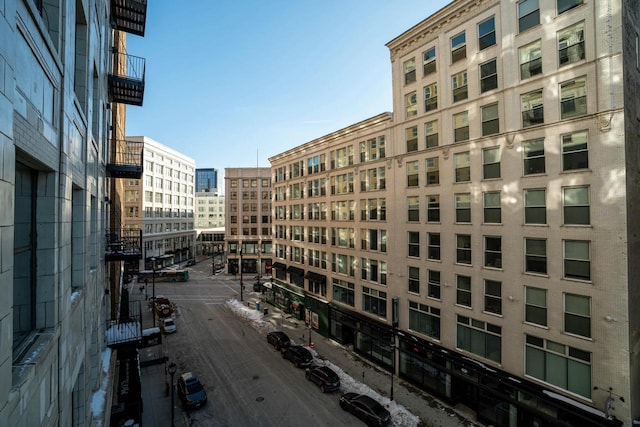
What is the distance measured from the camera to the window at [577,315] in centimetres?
1378

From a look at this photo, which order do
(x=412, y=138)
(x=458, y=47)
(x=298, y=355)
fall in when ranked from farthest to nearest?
(x=298, y=355), (x=412, y=138), (x=458, y=47)

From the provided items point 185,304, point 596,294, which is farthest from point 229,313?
point 596,294

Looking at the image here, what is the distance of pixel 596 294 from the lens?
44.2ft

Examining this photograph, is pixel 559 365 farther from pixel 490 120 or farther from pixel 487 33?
pixel 487 33

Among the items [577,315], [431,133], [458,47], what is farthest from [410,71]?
[577,315]

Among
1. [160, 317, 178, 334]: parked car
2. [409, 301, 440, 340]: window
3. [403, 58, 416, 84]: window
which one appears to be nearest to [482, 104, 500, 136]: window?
[403, 58, 416, 84]: window

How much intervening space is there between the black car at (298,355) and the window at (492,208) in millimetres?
16351

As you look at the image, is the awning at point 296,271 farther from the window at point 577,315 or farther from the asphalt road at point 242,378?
the window at point 577,315

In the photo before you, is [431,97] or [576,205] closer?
[576,205]

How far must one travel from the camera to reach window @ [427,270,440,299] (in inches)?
795

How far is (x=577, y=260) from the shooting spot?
46.4ft

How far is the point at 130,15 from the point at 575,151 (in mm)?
22962

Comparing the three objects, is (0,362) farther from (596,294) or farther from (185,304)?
(185,304)

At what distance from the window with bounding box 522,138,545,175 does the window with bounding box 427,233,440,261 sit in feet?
21.4
